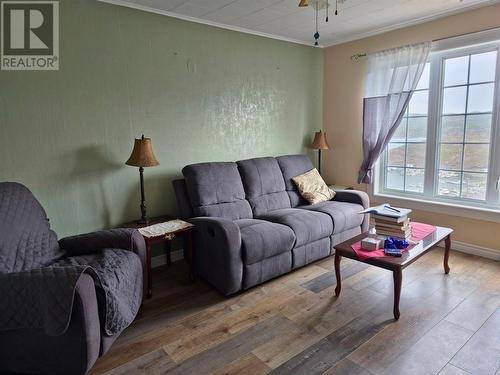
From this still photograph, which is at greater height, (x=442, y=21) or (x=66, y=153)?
(x=442, y=21)

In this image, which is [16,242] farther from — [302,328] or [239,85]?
[239,85]

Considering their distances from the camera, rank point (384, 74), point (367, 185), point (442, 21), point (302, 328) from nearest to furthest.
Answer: point (302, 328), point (442, 21), point (384, 74), point (367, 185)

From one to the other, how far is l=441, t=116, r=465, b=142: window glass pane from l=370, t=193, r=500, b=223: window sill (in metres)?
0.68

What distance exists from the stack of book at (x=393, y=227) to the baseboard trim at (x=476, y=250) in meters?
1.21

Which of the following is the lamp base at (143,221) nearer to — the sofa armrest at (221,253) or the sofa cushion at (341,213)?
the sofa armrest at (221,253)

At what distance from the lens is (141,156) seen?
2.75 m

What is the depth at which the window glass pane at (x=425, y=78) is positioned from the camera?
140 inches

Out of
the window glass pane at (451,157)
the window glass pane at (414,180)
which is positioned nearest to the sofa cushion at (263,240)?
the window glass pane at (414,180)

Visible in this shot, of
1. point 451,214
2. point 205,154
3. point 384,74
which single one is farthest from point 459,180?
point 205,154

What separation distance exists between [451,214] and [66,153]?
3.69 metres

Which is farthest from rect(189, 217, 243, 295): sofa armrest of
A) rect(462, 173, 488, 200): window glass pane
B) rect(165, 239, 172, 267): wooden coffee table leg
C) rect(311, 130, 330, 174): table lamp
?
rect(462, 173, 488, 200): window glass pane

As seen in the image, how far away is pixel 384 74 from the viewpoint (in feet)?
12.5

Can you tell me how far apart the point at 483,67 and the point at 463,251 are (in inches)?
71.6

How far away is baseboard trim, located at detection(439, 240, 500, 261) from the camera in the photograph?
10.5 ft
